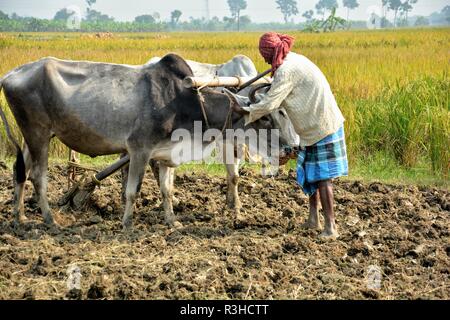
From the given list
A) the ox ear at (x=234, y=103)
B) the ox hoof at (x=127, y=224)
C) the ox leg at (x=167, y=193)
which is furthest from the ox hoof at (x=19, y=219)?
the ox ear at (x=234, y=103)

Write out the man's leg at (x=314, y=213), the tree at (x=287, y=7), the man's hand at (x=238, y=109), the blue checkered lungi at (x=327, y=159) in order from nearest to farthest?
the blue checkered lungi at (x=327, y=159), the man's hand at (x=238, y=109), the man's leg at (x=314, y=213), the tree at (x=287, y=7)

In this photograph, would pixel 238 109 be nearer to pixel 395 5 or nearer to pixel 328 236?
pixel 328 236

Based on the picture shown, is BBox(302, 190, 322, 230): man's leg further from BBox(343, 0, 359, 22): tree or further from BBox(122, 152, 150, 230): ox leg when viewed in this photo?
BBox(343, 0, 359, 22): tree

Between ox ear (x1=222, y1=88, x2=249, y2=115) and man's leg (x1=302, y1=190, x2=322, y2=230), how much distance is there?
89 centimetres

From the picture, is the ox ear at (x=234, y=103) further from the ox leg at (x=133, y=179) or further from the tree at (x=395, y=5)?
the tree at (x=395, y=5)

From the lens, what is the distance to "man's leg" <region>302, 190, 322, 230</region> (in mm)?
5742

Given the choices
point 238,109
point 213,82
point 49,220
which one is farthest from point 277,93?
point 49,220

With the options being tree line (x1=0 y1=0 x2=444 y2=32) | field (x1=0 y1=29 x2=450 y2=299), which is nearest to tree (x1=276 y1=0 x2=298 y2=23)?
tree line (x1=0 y1=0 x2=444 y2=32)

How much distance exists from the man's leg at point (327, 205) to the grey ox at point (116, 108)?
21.9 inches

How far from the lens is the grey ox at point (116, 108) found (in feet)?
18.7

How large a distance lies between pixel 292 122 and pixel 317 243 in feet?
3.12

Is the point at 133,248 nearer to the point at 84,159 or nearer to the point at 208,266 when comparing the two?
the point at 208,266

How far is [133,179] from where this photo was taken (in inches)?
227
